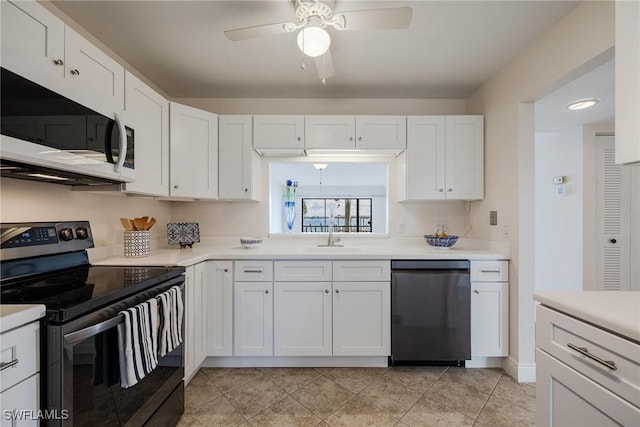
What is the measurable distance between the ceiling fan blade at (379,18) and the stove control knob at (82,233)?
1911 millimetres

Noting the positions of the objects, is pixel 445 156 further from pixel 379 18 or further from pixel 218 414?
pixel 218 414

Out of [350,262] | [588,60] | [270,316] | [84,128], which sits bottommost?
[270,316]

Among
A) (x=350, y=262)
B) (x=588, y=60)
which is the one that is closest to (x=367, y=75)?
(x=588, y=60)

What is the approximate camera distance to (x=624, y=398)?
780mm

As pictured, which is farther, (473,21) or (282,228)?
(282,228)

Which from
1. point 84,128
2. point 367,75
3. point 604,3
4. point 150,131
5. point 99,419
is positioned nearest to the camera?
point 99,419

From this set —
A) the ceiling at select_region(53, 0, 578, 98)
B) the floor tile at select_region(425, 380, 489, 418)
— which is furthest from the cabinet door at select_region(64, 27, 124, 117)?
the floor tile at select_region(425, 380, 489, 418)

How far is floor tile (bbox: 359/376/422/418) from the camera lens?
1.76m

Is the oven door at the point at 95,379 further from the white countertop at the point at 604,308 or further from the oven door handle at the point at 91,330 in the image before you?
the white countertop at the point at 604,308

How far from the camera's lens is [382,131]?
254cm

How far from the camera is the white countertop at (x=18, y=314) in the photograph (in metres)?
0.75

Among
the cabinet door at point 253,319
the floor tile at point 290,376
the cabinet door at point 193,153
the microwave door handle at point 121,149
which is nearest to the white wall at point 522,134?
the floor tile at point 290,376

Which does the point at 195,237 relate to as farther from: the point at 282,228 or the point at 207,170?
the point at 282,228

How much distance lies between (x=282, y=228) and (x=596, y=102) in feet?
10.7
